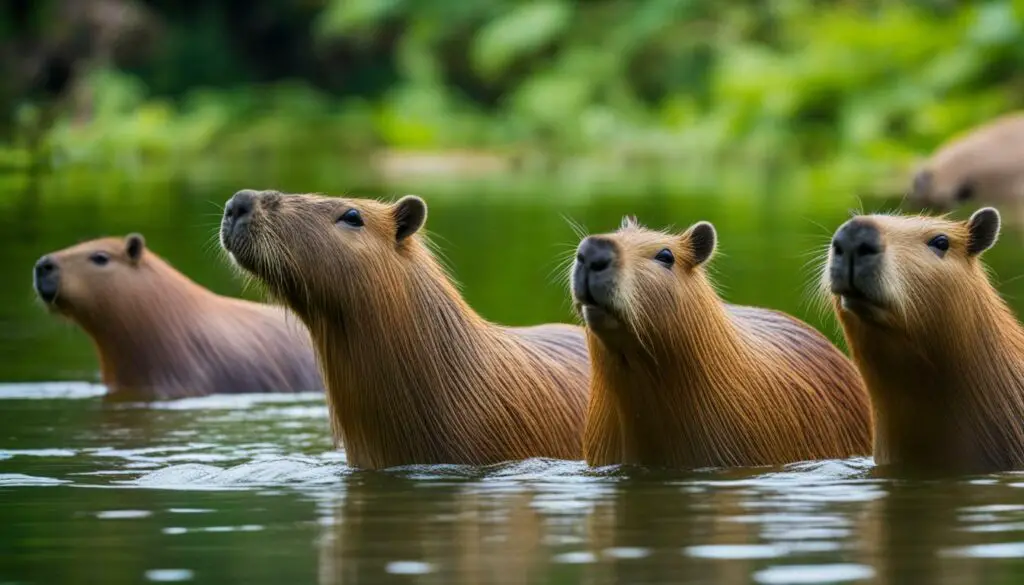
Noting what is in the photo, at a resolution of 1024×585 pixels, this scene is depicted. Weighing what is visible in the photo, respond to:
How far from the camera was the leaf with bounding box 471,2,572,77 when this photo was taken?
40.2 m

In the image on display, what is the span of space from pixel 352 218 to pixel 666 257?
49.1 inches

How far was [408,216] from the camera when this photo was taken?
330 inches

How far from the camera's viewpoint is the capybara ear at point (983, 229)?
A: 7641mm

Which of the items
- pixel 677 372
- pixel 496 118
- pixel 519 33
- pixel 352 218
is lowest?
pixel 677 372

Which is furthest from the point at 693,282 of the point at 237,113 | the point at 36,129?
the point at 237,113

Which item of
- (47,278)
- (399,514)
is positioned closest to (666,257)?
(399,514)

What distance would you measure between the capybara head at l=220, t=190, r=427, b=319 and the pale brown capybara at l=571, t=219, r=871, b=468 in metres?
0.90

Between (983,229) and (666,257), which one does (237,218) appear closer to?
(666,257)

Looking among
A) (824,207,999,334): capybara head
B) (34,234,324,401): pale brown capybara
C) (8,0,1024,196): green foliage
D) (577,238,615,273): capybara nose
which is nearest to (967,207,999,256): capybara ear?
(824,207,999,334): capybara head

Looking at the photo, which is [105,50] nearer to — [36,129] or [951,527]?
[36,129]

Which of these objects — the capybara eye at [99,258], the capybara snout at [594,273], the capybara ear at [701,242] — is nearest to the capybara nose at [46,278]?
the capybara eye at [99,258]

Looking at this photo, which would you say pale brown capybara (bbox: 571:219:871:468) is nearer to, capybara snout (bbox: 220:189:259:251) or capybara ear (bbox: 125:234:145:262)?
capybara snout (bbox: 220:189:259:251)

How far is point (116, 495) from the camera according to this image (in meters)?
7.71

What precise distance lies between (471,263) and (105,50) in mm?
26744
